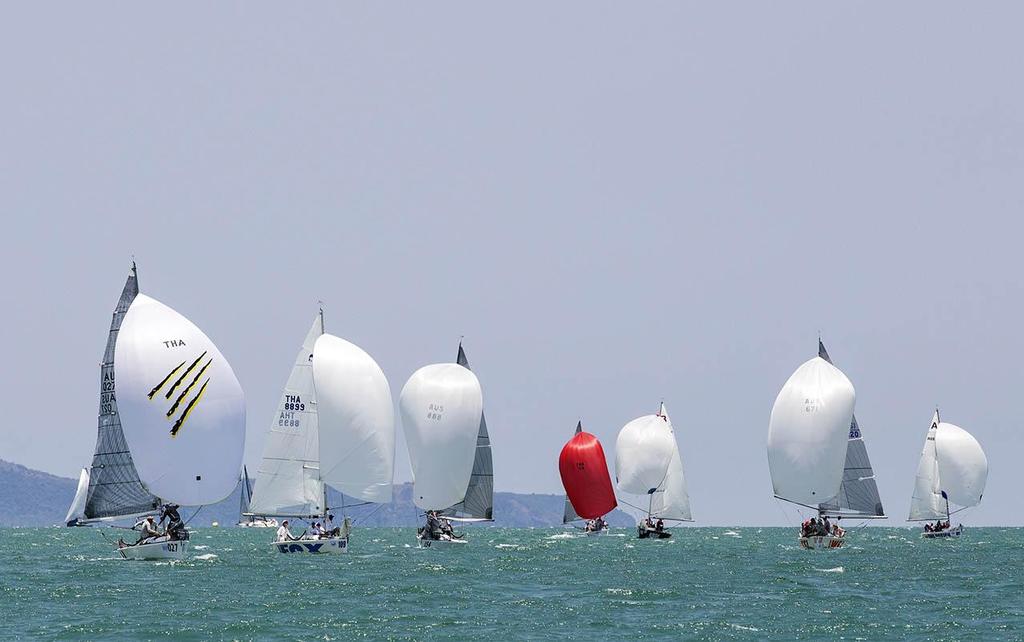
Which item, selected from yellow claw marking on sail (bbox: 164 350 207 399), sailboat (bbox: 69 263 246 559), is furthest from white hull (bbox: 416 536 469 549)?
yellow claw marking on sail (bbox: 164 350 207 399)

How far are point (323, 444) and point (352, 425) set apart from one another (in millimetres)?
1548

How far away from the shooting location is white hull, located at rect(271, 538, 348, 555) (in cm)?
7206

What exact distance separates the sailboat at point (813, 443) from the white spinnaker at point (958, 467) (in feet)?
124

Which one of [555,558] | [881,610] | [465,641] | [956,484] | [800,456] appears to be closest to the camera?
[465,641]

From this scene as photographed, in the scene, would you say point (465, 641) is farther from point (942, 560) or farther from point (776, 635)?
point (942, 560)

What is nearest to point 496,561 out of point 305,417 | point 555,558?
point 555,558

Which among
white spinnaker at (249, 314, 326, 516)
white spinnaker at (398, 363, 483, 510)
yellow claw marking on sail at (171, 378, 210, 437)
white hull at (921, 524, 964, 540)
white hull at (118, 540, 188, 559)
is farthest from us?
white hull at (921, 524, 964, 540)

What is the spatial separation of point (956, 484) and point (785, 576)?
63568 millimetres

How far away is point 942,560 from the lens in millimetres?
80125

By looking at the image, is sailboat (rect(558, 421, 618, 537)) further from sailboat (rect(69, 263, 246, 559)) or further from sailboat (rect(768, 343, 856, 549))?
sailboat (rect(69, 263, 246, 559))

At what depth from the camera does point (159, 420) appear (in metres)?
63.2

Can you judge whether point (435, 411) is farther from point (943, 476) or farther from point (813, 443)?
point (943, 476)

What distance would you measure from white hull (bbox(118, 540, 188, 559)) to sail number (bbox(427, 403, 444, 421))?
18.6 meters

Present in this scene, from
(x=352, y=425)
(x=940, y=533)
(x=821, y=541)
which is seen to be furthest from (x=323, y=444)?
(x=940, y=533)
